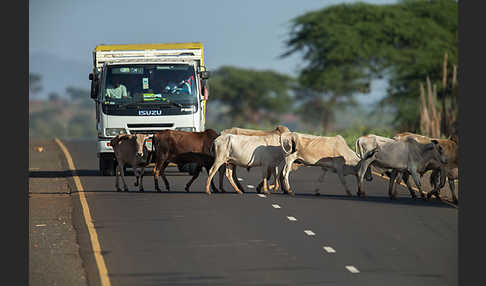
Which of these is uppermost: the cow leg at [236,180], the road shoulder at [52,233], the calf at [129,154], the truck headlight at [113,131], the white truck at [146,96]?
the white truck at [146,96]

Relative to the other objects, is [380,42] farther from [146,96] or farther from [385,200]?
[385,200]

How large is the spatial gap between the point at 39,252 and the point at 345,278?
473 cm

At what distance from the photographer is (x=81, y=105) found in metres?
198

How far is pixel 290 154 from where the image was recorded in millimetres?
21391

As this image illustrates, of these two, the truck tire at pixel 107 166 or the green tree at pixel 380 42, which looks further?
the green tree at pixel 380 42

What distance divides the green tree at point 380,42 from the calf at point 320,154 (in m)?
36.0

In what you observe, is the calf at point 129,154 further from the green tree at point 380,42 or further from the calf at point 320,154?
the green tree at point 380,42

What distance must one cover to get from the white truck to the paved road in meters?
2.54

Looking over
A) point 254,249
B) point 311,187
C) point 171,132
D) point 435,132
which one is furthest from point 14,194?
point 435,132

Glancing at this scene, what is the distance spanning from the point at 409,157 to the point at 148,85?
7.58 m

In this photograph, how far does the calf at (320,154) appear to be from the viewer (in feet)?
69.6

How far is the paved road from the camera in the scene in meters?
13.1

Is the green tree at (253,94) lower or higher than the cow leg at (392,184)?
higher

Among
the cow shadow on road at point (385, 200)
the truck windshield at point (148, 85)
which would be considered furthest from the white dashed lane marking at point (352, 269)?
the truck windshield at point (148, 85)
